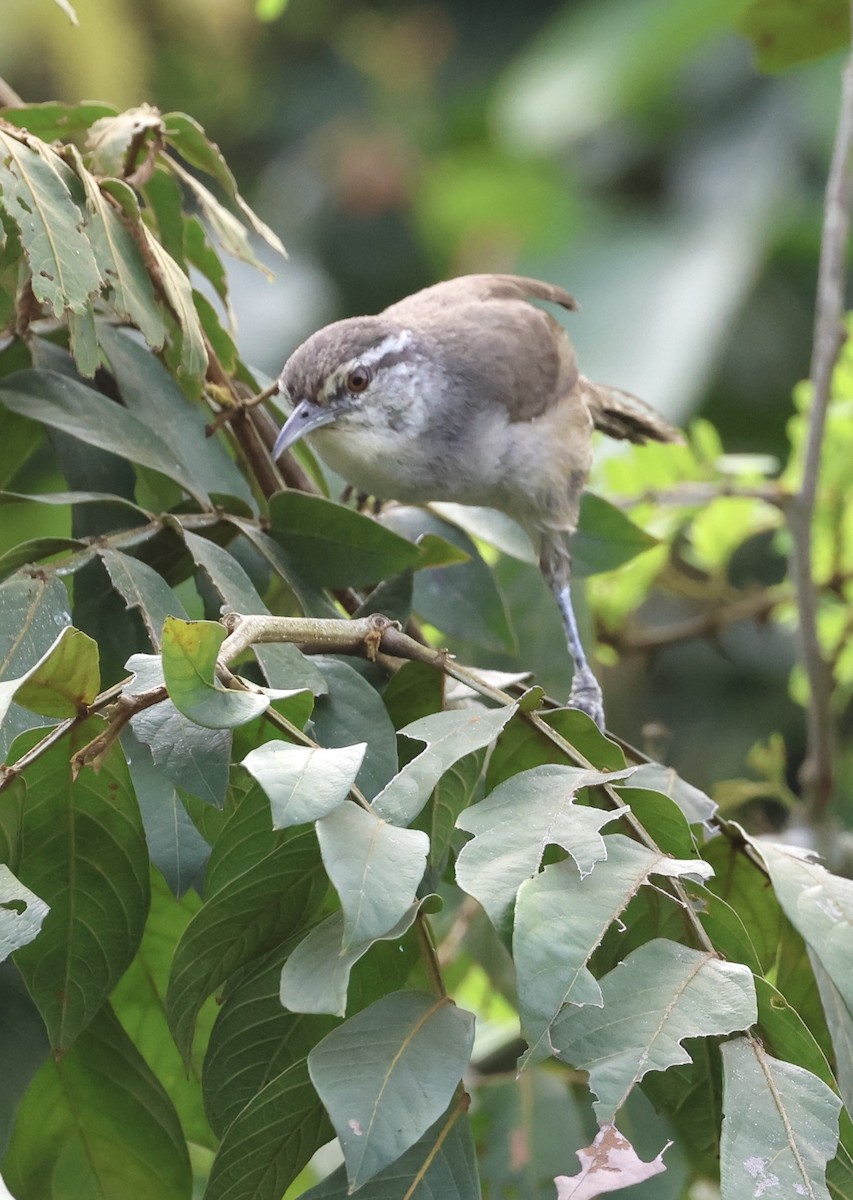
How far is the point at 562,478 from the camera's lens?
2.52 metres

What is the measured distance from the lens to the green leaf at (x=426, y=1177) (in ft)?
3.82

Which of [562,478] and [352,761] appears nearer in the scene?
[352,761]

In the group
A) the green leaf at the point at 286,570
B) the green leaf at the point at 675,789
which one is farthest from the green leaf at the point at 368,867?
the green leaf at the point at 286,570

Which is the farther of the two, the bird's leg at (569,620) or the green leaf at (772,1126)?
the bird's leg at (569,620)

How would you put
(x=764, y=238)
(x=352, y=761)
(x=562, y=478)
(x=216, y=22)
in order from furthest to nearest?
(x=764, y=238), (x=216, y=22), (x=562, y=478), (x=352, y=761)

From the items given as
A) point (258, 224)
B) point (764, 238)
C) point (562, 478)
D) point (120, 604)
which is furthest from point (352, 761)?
point (764, 238)

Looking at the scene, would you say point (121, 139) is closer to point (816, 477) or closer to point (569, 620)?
point (569, 620)

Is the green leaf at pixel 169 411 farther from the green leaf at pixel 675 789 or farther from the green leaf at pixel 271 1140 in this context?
the green leaf at pixel 271 1140

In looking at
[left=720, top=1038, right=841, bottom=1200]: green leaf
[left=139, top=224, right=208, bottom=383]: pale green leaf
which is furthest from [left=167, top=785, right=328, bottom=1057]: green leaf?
[left=139, top=224, right=208, bottom=383]: pale green leaf

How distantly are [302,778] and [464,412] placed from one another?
1.63 m

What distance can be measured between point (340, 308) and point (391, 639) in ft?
20.5

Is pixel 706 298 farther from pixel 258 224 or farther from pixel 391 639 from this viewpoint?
pixel 391 639

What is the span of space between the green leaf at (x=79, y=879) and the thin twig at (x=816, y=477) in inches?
60.4

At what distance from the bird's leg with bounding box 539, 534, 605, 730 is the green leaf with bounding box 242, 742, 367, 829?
1.20 meters
